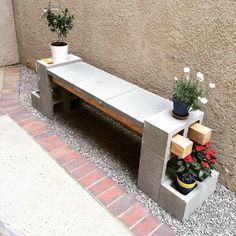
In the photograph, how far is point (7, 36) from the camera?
4.32m

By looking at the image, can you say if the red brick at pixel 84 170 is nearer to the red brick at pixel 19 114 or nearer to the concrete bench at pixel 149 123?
the concrete bench at pixel 149 123

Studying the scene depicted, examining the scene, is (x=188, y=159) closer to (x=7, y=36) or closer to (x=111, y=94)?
(x=111, y=94)

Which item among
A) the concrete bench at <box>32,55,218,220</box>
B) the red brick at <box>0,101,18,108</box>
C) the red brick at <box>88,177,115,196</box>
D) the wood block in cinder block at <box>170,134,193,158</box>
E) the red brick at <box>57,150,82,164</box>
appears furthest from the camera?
the red brick at <box>0,101,18,108</box>

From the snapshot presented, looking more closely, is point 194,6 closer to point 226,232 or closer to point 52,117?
point 226,232

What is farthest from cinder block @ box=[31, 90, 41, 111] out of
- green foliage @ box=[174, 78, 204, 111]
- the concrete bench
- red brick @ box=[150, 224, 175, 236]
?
red brick @ box=[150, 224, 175, 236]

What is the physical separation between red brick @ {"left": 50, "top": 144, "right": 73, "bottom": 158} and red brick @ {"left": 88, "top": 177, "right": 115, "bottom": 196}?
1.66ft

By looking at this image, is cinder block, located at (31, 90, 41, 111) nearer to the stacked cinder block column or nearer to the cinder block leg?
the cinder block leg

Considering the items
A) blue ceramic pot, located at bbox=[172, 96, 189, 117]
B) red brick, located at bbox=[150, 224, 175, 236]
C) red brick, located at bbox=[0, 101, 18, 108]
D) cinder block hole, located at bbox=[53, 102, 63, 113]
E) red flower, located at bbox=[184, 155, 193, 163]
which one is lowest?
red brick, located at bbox=[150, 224, 175, 236]

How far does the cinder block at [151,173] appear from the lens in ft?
6.23

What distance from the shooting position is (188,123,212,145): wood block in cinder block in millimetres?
1878

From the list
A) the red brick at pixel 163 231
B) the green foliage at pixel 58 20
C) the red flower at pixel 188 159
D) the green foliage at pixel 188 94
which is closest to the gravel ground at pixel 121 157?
the red brick at pixel 163 231

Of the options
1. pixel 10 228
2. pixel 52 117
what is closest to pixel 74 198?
pixel 10 228

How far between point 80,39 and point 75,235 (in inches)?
86.7

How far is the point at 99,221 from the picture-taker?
6.07 feet
